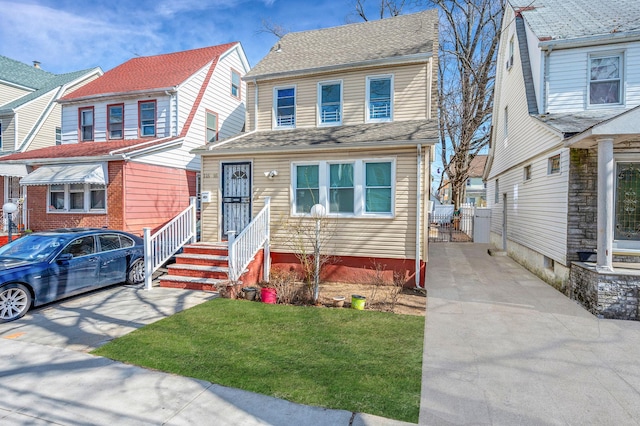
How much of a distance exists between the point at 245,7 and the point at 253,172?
9219 millimetres

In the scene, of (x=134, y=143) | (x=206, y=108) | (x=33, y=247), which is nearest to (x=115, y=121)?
(x=134, y=143)

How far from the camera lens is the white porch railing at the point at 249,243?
764cm

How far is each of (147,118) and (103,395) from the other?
1236 cm

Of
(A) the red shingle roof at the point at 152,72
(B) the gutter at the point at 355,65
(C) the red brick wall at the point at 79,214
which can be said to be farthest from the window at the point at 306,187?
(A) the red shingle roof at the point at 152,72

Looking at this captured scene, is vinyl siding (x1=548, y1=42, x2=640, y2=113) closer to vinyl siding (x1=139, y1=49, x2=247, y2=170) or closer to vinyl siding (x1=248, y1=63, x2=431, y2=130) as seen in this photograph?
vinyl siding (x1=248, y1=63, x2=431, y2=130)

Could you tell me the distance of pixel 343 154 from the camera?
8797 mm

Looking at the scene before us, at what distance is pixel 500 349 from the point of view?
4.73m

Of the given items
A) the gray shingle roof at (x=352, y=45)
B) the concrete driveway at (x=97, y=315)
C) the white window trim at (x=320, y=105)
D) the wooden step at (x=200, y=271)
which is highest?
the gray shingle roof at (x=352, y=45)

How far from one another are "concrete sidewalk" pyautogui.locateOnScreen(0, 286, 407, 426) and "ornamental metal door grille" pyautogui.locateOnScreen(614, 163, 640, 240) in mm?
7893

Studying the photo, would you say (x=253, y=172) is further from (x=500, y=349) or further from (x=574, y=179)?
(x=574, y=179)

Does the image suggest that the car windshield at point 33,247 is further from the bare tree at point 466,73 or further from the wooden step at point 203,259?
the bare tree at point 466,73

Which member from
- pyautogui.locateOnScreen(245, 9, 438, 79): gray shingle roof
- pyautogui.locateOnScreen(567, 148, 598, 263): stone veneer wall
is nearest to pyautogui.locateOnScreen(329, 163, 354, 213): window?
pyautogui.locateOnScreen(245, 9, 438, 79): gray shingle roof

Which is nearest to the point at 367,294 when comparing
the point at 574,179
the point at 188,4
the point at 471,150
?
the point at 574,179

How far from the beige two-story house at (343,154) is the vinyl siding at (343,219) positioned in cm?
3
